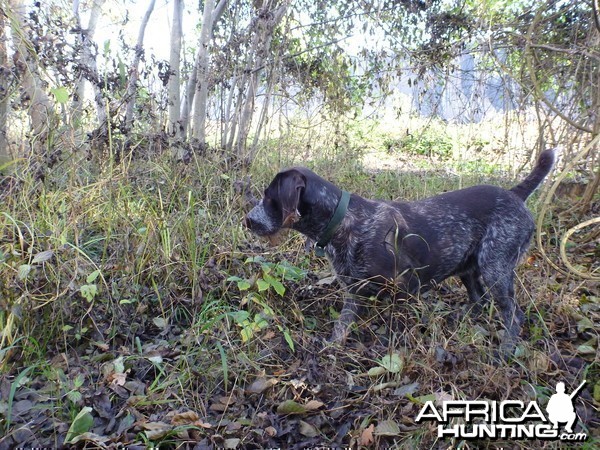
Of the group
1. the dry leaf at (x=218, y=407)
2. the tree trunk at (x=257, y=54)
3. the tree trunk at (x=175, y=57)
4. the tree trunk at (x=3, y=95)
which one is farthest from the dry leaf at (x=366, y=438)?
the tree trunk at (x=175, y=57)

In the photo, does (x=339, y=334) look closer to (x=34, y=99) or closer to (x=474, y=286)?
(x=474, y=286)

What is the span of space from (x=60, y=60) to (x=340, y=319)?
10.1 ft

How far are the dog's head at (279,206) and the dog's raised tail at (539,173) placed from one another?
5.98 feet

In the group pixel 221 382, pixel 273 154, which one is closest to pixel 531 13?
pixel 273 154

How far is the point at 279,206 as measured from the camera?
357 cm

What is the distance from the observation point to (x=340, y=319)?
11.4 ft

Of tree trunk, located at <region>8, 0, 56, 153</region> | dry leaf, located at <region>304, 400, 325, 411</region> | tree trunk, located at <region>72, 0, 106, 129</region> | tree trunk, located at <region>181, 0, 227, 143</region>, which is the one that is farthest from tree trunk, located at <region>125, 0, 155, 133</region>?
dry leaf, located at <region>304, 400, 325, 411</region>

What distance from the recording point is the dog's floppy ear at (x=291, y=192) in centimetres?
340

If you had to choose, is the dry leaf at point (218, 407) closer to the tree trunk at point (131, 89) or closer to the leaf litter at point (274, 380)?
the leaf litter at point (274, 380)

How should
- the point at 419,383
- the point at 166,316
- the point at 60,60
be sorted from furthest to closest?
1. the point at 60,60
2. the point at 166,316
3. the point at 419,383

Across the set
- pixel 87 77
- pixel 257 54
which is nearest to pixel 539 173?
pixel 257 54

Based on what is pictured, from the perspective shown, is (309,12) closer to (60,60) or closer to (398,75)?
(398,75)

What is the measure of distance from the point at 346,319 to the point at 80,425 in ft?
5.79

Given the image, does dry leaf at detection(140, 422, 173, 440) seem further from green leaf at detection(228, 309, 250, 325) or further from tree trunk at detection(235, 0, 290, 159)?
tree trunk at detection(235, 0, 290, 159)
